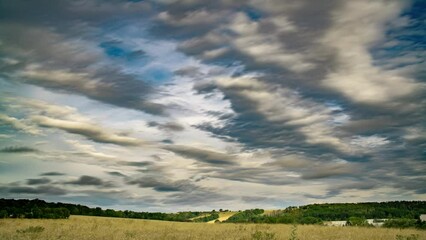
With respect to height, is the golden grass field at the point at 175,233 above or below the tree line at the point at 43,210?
below

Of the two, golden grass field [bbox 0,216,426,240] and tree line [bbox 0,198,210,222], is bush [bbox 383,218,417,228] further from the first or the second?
tree line [bbox 0,198,210,222]

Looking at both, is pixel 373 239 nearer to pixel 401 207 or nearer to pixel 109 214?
pixel 109 214

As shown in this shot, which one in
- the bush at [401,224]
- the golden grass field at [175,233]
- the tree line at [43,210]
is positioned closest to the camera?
the golden grass field at [175,233]

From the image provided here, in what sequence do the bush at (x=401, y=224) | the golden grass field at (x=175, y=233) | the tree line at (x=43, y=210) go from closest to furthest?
the golden grass field at (x=175, y=233) < the bush at (x=401, y=224) < the tree line at (x=43, y=210)

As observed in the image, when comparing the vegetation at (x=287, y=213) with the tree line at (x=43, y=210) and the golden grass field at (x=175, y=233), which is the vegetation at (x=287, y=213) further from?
the golden grass field at (x=175, y=233)

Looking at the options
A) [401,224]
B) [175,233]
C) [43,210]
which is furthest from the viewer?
[43,210]

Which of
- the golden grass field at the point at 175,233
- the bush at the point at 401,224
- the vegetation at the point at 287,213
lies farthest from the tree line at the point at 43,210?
the bush at the point at 401,224

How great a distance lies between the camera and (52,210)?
6134cm

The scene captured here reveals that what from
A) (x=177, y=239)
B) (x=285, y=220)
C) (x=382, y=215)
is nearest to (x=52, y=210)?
(x=285, y=220)

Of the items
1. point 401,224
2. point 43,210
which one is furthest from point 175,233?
point 43,210

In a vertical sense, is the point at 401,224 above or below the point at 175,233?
above

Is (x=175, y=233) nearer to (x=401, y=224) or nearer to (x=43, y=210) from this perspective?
(x=401, y=224)

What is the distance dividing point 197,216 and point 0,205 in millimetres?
72897

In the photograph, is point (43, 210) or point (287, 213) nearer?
point (43, 210)
